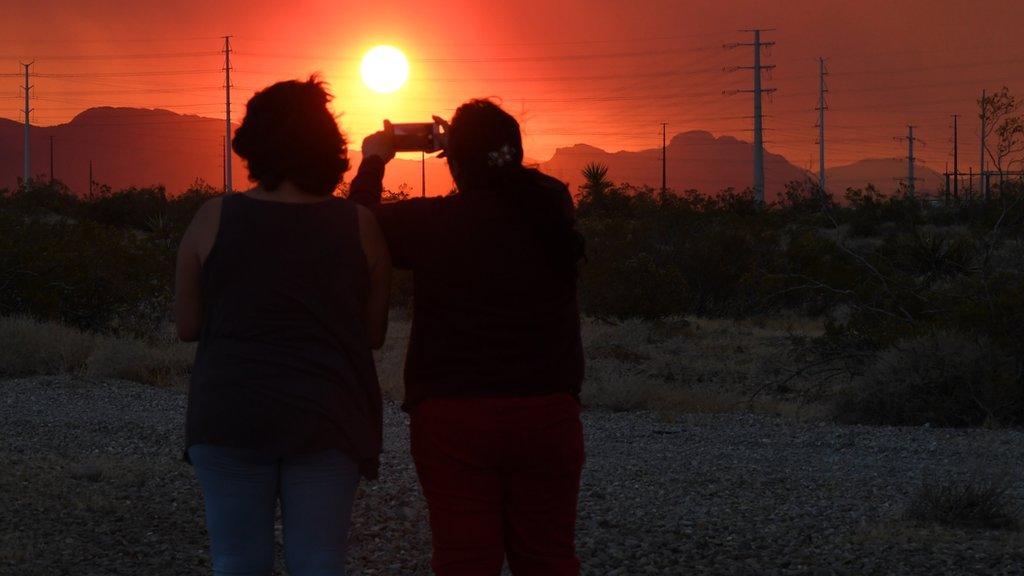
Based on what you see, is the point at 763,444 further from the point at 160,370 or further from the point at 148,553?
the point at 160,370

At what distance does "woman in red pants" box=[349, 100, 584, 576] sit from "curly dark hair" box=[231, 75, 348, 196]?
0.19 metres

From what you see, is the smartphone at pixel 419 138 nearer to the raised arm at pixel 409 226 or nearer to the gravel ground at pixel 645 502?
the raised arm at pixel 409 226

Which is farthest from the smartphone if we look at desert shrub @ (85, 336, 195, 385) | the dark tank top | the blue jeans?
desert shrub @ (85, 336, 195, 385)

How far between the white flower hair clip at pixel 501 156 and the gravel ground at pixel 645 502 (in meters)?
2.91

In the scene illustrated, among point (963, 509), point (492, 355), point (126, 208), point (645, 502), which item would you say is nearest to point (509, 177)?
point (492, 355)

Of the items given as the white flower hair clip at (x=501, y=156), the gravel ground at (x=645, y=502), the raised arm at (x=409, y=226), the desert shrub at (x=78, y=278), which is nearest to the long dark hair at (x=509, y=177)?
the white flower hair clip at (x=501, y=156)

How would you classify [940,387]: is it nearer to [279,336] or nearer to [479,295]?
[479,295]

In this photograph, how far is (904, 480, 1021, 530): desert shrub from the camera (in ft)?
22.4

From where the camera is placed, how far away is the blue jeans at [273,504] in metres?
3.07

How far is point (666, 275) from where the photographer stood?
23.2 metres

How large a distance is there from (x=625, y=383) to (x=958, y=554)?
26.3 feet

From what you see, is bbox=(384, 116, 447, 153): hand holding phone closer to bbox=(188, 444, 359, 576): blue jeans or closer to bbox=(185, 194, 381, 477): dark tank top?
bbox=(185, 194, 381, 477): dark tank top

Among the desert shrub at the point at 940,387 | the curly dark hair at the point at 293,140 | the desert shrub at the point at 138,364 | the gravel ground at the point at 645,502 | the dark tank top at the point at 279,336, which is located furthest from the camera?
the desert shrub at the point at 138,364

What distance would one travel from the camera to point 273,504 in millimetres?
3141
